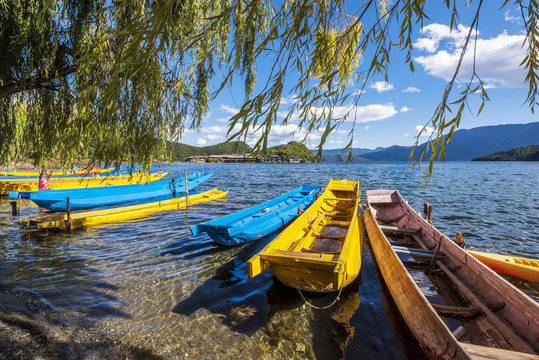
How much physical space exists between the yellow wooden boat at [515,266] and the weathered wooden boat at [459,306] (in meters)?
1.24

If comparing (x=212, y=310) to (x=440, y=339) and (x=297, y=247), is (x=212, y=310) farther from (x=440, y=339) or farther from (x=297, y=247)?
(x=440, y=339)

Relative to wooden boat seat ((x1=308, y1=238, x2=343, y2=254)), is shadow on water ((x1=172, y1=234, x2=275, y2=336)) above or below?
below

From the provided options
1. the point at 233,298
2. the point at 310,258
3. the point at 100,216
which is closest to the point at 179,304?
the point at 233,298

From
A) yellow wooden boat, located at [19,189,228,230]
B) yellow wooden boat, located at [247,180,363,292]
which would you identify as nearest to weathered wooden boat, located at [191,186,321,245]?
yellow wooden boat, located at [247,180,363,292]

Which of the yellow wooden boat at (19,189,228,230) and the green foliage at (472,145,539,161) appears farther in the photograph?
the green foliage at (472,145,539,161)

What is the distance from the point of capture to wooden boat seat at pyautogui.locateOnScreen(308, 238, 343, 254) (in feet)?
22.0

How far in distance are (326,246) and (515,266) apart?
4.18m

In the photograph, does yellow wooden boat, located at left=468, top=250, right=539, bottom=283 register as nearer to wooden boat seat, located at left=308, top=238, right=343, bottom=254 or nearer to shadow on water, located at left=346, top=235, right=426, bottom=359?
shadow on water, located at left=346, top=235, right=426, bottom=359

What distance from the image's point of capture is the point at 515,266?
5.54 m

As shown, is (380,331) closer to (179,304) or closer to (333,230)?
(179,304)

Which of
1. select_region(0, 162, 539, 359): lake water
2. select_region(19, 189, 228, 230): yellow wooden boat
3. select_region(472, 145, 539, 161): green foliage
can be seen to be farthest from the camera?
select_region(472, 145, 539, 161): green foliage

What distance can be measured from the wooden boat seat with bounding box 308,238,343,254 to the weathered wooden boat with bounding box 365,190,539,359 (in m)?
1.17

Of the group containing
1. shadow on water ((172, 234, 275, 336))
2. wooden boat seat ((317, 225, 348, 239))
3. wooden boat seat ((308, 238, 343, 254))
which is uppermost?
wooden boat seat ((317, 225, 348, 239))

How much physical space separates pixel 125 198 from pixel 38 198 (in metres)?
4.41
